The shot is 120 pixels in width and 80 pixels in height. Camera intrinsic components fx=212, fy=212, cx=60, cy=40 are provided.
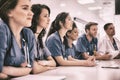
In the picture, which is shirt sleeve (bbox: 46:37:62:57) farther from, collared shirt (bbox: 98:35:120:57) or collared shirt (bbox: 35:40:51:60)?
collared shirt (bbox: 98:35:120:57)

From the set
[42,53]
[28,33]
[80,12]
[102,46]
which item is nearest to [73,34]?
[80,12]

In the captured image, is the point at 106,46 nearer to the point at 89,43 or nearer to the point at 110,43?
the point at 110,43

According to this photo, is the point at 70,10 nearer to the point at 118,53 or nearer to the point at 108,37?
the point at 108,37

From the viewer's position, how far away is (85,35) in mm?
3074

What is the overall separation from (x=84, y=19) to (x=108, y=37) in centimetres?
56

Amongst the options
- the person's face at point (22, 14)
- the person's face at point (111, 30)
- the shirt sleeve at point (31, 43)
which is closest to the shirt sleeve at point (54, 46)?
the shirt sleeve at point (31, 43)

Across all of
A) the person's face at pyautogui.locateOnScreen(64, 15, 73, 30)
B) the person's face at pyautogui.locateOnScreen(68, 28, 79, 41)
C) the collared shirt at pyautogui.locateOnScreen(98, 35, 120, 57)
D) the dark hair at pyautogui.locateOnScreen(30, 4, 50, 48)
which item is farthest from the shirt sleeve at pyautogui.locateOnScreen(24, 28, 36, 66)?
the collared shirt at pyautogui.locateOnScreen(98, 35, 120, 57)

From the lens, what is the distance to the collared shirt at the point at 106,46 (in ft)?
10.6

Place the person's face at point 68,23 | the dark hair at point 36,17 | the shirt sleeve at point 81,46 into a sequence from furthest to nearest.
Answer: the shirt sleeve at point 81,46, the person's face at point 68,23, the dark hair at point 36,17

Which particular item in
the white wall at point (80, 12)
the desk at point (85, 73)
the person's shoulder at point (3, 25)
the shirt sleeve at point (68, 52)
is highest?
the white wall at point (80, 12)

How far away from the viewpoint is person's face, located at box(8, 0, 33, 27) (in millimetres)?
1847

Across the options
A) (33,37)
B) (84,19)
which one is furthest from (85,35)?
(33,37)

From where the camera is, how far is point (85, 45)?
3.10 m

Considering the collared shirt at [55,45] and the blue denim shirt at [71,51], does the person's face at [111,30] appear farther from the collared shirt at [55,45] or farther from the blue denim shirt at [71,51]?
the collared shirt at [55,45]
